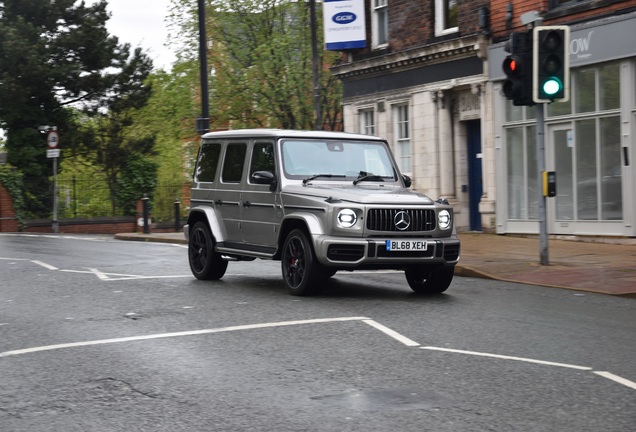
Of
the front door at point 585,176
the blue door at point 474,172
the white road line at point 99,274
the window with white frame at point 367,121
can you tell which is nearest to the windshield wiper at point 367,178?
the white road line at point 99,274

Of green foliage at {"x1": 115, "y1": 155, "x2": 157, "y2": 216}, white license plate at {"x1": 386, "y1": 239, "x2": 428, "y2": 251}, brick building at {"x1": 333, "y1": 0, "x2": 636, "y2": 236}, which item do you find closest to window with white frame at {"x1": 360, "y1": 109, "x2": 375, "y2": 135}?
brick building at {"x1": 333, "y1": 0, "x2": 636, "y2": 236}

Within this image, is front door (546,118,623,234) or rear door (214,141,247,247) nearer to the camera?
rear door (214,141,247,247)

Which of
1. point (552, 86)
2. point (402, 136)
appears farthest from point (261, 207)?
point (402, 136)

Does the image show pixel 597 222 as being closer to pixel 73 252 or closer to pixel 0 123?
pixel 73 252

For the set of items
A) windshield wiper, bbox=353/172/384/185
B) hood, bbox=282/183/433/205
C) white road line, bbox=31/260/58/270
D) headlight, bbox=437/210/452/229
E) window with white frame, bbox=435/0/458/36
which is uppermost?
window with white frame, bbox=435/0/458/36

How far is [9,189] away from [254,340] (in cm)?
2973

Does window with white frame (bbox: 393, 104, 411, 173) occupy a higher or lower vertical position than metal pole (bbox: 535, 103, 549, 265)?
higher

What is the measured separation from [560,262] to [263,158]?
5403 mm

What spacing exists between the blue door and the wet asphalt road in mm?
12185

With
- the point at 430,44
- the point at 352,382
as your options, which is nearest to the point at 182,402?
the point at 352,382

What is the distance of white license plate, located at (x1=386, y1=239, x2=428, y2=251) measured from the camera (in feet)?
38.3

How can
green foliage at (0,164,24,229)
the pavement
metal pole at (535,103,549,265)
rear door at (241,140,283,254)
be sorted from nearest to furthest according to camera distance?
rear door at (241,140,283,254), the pavement, metal pole at (535,103,549,265), green foliage at (0,164,24,229)

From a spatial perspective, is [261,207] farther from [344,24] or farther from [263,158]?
[344,24]

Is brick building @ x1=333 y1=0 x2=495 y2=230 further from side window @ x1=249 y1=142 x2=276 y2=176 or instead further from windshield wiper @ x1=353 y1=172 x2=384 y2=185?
side window @ x1=249 y1=142 x2=276 y2=176
